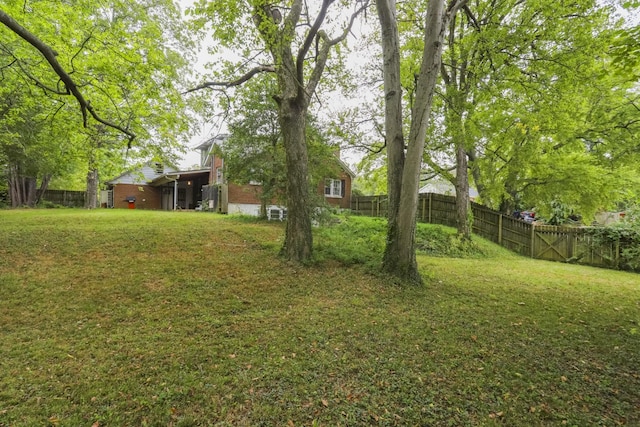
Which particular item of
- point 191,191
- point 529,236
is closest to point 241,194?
point 191,191

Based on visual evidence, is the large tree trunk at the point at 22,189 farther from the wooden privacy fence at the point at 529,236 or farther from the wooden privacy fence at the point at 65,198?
the wooden privacy fence at the point at 529,236

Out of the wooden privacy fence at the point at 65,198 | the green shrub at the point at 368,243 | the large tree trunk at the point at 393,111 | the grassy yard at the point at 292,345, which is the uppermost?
the large tree trunk at the point at 393,111

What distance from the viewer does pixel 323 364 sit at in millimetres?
3275

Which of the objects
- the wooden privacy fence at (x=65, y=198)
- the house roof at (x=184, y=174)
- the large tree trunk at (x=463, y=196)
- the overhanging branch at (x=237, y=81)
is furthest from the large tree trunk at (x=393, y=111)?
the wooden privacy fence at (x=65, y=198)

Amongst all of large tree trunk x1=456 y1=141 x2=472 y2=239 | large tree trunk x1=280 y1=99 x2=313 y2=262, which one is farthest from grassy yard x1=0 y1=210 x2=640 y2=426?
large tree trunk x1=456 y1=141 x2=472 y2=239

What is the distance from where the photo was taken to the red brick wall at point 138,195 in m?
27.6

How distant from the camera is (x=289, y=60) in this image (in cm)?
659

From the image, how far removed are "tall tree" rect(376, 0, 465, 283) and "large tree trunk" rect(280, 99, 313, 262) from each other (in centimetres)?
191

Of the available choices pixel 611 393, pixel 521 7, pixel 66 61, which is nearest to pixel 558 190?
pixel 521 7

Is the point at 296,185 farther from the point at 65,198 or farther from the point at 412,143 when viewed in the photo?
the point at 65,198

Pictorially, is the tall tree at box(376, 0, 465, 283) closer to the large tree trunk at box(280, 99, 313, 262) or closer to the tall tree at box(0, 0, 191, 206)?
the large tree trunk at box(280, 99, 313, 262)

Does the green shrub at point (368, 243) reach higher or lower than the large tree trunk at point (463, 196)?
lower

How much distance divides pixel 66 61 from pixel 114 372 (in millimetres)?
8870

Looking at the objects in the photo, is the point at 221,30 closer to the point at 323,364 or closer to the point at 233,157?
the point at 323,364
